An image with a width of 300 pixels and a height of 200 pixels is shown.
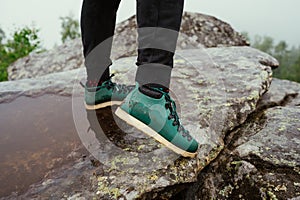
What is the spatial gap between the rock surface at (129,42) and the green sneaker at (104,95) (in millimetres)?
2388

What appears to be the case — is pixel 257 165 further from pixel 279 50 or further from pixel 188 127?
pixel 279 50

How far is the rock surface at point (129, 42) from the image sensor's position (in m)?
4.43

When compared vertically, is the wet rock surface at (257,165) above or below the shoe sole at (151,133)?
below

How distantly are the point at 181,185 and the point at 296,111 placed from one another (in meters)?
1.20

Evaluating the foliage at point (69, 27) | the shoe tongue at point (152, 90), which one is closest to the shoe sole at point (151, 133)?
the shoe tongue at point (152, 90)

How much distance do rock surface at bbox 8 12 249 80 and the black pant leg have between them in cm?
250

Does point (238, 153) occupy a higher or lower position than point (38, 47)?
higher

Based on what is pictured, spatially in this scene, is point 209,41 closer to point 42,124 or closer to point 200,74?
point 200,74

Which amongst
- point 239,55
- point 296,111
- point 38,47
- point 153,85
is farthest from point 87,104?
point 38,47

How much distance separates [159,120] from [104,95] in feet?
1.98

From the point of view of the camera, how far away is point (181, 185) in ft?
4.89

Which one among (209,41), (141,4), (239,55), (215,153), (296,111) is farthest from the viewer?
(209,41)

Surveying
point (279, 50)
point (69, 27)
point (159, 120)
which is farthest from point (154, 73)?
point (279, 50)

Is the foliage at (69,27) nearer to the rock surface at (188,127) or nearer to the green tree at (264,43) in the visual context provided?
the rock surface at (188,127)
